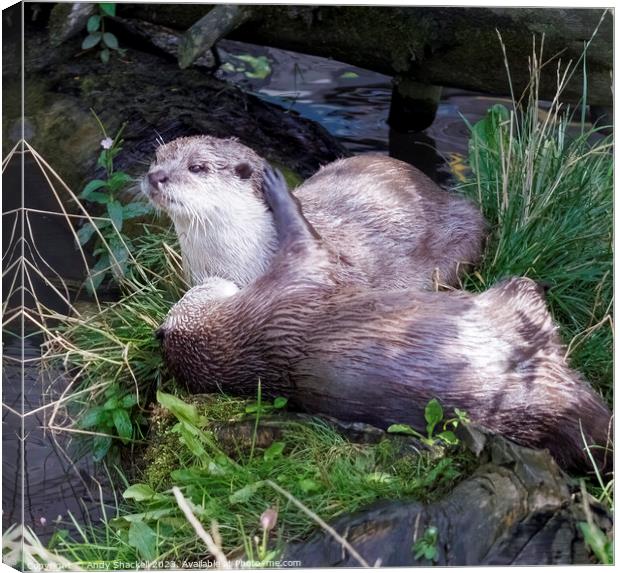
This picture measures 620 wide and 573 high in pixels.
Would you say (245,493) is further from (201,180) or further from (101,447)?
(201,180)

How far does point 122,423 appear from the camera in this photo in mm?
3461

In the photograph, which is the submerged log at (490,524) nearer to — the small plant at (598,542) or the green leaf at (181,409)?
the small plant at (598,542)

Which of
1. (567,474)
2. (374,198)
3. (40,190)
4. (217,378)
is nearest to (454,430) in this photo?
(567,474)

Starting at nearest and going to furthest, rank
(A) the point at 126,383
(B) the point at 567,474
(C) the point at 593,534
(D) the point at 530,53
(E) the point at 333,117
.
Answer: (C) the point at 593,534, (B) the point at 567,474, (A) the point at 126,383, (D) the point at 530,53, (E) the point at 333,117

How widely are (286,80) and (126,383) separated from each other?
2033mm

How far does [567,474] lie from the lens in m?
2.84

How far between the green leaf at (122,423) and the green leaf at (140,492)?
0.40 m

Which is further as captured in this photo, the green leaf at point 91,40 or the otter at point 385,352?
the green leaf at point 91,40

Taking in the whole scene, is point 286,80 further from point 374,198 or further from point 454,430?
point 454,430

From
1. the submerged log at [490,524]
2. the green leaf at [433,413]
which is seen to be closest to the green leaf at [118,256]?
the green leaf at [433,413]

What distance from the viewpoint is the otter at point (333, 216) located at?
11.0 ft

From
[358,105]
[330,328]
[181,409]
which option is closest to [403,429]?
[330,328]

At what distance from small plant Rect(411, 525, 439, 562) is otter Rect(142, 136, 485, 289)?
3.22ft

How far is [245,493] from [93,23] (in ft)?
9.39
